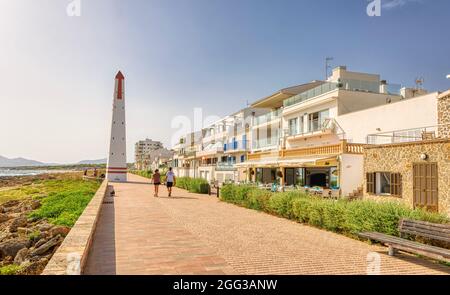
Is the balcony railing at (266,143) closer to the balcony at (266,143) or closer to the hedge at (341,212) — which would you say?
the balcony at (266,143)

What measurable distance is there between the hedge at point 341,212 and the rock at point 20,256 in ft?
29.2

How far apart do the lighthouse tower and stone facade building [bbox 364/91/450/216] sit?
3281 cm

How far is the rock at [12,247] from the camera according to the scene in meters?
11.2

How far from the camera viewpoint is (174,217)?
513 inches

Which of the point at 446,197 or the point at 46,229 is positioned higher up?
the point at 446,197

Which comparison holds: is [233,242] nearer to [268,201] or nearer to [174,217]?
[174,217]

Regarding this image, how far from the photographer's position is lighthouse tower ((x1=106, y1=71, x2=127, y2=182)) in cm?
4341

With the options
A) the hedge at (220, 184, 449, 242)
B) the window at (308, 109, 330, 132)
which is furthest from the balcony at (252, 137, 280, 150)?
the hedge at (220, 184, 449, 242)

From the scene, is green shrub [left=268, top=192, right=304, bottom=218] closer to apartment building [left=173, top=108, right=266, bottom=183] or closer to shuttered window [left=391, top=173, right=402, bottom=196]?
shuttered window [left=391, top=173, right=402, bottom=196]

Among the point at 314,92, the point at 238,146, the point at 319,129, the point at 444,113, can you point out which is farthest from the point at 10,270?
the point at 238,146

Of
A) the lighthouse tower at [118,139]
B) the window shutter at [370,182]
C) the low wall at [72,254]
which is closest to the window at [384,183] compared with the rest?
the window shutter at [370,182]
